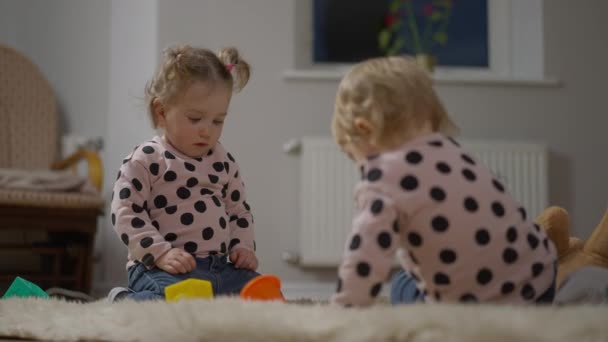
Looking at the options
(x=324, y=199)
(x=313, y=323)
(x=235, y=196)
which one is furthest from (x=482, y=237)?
(x=324, y=199)

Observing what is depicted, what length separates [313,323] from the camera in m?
0.97

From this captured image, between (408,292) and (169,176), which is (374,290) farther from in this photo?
(169,176)

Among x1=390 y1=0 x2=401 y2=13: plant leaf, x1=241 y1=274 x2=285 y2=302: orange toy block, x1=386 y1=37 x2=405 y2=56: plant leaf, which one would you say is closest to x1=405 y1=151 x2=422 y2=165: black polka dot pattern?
x1=241 y1=274 x2=285 y2=302: orange toy block

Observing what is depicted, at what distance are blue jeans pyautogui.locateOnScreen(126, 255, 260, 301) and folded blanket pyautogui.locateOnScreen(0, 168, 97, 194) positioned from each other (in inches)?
55.6

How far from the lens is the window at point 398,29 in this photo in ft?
11.1

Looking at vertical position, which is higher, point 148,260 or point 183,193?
point 183,193

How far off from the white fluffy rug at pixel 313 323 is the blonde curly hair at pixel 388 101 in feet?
0.86

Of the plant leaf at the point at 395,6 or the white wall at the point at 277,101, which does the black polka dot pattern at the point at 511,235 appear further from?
the plant leaf at the point at 395,6

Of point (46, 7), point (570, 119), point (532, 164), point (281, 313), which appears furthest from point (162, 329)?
point (46, 7)

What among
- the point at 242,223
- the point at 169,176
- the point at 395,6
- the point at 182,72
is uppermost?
the point at 395,6

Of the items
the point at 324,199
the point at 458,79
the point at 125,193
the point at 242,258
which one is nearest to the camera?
the point at 125,193

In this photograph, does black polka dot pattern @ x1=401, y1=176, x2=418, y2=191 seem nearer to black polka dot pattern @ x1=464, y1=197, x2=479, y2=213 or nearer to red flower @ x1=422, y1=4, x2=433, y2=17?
black polka dot pattern @ x1=464, y1=197, x2=479, y2=213

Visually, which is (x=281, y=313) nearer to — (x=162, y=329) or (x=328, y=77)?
(x=162, y=329)

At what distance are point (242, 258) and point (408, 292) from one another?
0.45 metres
